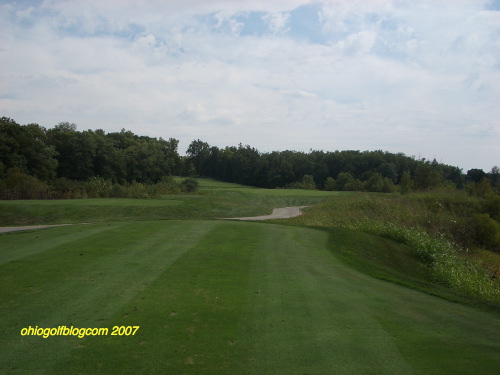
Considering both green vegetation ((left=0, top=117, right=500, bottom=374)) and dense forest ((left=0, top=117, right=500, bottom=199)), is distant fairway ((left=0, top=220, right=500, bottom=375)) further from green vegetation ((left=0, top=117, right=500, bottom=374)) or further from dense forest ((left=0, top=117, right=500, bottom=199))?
dense forest ((left=0, top=117, right=500, bottom=199))

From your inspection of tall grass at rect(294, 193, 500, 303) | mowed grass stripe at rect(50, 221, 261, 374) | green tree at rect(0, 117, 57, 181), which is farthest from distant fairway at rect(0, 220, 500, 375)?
green tree at rect(0, 117, 57, 181)

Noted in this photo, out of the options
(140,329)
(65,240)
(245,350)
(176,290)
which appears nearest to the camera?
(245,350)

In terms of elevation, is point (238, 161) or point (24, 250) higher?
point (238, 161)

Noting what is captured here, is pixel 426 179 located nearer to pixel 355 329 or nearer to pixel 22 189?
pixel 22 189

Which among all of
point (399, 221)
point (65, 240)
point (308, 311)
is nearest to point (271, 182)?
point (399, 221)

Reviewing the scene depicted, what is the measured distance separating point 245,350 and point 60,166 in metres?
61.8

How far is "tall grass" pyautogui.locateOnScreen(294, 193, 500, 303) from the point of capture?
1440cm

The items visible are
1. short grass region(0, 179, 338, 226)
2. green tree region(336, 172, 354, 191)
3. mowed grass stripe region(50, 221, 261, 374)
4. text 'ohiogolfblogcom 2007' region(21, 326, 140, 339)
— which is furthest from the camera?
green tree region(336, 172, 354, 191)

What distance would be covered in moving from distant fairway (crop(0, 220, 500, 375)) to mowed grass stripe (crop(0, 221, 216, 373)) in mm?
25

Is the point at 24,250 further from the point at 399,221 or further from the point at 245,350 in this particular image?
the point at 399,221

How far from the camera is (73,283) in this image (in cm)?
845

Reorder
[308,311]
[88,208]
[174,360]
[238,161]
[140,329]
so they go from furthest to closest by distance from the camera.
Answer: [238,161], [88,208], [308,311], [140,329], [174,360]

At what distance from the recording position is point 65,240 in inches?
553

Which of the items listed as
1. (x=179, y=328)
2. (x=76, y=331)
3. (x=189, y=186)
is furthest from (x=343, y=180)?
(x=76, y=331)
